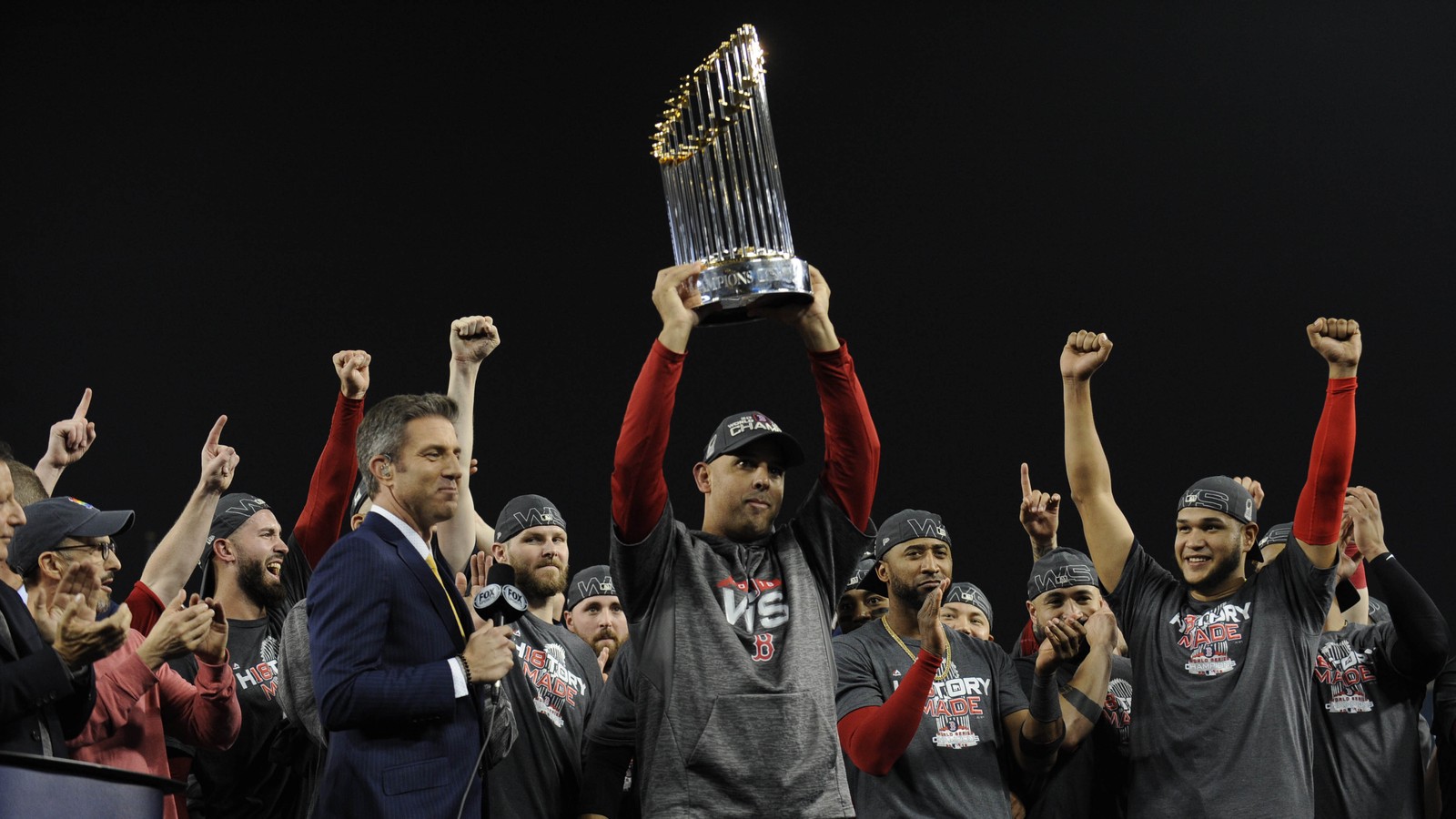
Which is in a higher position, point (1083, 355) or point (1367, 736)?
point (1083, 355)

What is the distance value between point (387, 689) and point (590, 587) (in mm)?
1749

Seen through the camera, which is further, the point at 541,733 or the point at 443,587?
the point at 541,733

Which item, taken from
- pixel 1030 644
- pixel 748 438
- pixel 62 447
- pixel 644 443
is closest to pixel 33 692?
pixel 644 443

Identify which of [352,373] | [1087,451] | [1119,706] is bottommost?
[1119,706]

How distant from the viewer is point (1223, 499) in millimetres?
3174

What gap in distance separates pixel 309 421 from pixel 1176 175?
480 cm

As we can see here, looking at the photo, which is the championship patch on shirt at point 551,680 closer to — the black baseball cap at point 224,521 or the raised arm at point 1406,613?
the black baseball cap at point 224,521

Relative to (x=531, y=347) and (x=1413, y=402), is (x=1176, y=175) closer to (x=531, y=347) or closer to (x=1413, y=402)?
(x=1413, y=402)

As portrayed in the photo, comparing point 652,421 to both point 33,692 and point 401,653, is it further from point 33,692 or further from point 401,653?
point 33,692

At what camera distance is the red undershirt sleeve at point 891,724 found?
249 centimetres

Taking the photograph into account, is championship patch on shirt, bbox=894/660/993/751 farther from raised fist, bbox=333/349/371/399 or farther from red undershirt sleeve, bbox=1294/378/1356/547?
raised fist, bbox=333/349/371/399

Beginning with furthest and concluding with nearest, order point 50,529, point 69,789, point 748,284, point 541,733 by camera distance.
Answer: point 541,733, point 50,529, point 748,284, point 69,789

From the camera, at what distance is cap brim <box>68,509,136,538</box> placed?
2393 millimetres

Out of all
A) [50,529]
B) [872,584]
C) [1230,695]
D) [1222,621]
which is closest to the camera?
[50,529]
